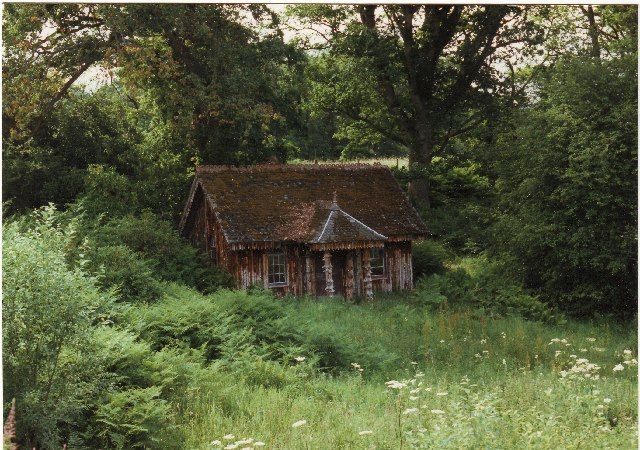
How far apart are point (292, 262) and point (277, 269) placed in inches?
19.1

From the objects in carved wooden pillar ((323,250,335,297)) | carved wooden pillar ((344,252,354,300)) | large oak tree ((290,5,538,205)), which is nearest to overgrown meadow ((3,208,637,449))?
carved wooden pillar ((323,250,335,297))

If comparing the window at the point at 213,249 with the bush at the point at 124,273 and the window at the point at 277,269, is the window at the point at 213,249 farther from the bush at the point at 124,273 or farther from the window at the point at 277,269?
the bush at the point at 124,273

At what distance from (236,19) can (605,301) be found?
13.2 metres

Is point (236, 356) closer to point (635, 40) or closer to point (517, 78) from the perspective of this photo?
point (635, 40)

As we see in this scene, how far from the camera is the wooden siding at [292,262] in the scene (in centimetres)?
2144

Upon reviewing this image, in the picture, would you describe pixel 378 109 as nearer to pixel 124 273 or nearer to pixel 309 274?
pixel 309 274

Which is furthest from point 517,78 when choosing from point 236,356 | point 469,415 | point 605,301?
point 469,415

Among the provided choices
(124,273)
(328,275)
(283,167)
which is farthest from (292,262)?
(124,273)

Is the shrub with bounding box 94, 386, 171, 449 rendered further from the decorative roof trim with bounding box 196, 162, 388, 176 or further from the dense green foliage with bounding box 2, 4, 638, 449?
the decorative roof trim with bounding box 196, 162, 388, 176

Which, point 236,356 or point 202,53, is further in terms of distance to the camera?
point 202,53

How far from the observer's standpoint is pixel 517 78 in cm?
2681

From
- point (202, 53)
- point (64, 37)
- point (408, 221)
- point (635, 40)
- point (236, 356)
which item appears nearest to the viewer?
point (236, 356)

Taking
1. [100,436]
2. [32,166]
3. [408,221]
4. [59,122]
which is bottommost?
[100,436]

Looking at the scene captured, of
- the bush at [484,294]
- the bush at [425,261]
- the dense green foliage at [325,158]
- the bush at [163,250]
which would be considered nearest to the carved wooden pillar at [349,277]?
the dense green foliage at [325,158]
